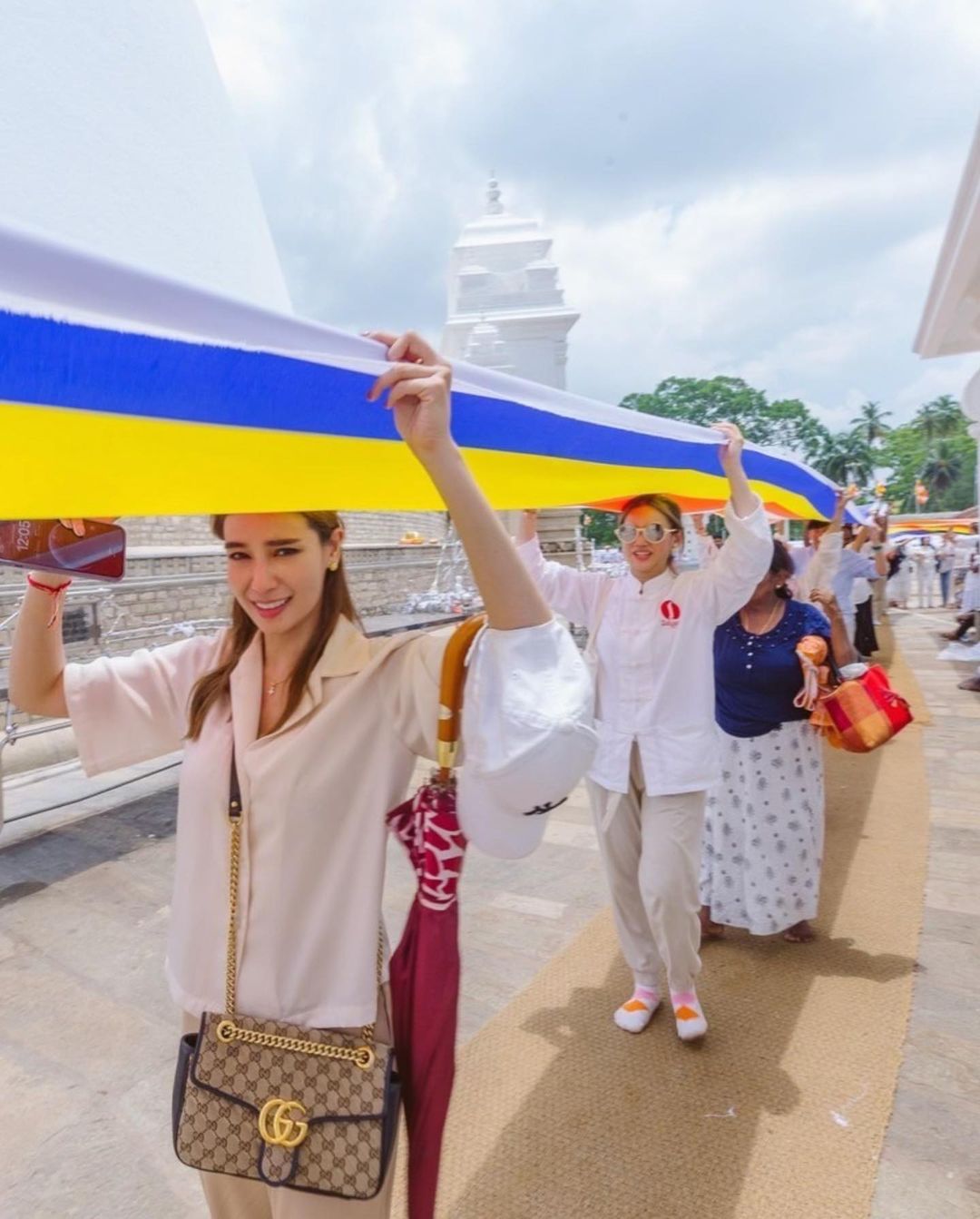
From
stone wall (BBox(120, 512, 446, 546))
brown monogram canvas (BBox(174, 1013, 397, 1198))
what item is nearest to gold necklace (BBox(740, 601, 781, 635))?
brown monogram canvas (BBox(174, 1013, 397, 1198))

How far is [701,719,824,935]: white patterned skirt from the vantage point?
11.1ft

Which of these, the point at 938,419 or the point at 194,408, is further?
the point at 938,419

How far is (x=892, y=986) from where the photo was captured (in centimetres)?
307

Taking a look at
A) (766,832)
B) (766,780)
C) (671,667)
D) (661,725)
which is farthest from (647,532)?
(766,832)

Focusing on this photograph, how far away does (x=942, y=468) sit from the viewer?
6084 cm

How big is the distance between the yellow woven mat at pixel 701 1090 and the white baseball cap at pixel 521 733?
1501 millimetres

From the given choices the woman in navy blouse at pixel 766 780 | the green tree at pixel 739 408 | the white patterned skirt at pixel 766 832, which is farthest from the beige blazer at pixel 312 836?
the green tree at pixel 739 408

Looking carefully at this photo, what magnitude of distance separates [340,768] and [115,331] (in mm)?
703

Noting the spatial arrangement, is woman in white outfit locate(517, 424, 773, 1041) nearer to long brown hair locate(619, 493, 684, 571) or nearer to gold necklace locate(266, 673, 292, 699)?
long brown hair locate(619, 493, 684, 571)

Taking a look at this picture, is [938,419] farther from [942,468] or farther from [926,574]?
[926,574]

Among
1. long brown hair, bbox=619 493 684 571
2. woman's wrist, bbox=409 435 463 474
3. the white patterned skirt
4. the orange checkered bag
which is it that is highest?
woman's wrist, bbox=409 435 463 474

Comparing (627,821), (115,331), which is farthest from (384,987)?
(627,821)

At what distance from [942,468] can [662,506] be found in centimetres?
6738

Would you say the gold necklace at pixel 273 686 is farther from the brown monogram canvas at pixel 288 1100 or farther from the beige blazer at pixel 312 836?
the brown monogram canvas at pixel 288 1100
